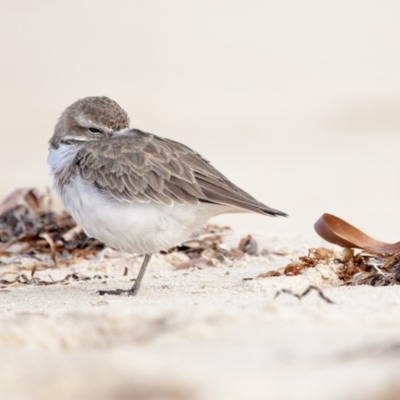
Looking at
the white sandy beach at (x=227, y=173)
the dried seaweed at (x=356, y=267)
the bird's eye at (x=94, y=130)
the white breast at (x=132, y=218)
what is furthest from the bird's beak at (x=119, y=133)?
the dried seaweed at (x=356, y=267)

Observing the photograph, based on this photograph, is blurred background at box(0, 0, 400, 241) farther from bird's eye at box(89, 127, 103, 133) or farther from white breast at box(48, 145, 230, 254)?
white breast at box(48, 145, 230, 254)

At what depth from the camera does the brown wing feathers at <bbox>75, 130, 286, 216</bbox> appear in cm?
551

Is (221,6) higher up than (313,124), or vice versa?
(221,6)

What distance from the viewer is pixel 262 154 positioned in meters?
12.2

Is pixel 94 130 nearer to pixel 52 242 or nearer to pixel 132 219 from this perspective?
pixel 132 219

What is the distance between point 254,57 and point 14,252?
463 inches

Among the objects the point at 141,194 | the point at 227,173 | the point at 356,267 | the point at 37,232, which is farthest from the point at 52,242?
the point at 227,173

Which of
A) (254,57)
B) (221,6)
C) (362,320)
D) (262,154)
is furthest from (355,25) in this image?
(362,320)

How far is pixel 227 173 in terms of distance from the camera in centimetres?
1119

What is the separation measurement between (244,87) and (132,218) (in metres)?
11.0

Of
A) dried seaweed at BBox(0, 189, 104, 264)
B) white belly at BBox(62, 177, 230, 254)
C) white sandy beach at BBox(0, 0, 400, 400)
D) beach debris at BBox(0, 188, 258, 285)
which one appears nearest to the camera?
white sandy beach at BBox(0, 0, 400, 400)

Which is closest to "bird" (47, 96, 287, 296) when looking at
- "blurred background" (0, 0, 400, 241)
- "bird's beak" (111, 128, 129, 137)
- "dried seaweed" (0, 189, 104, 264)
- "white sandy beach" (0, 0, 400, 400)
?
"bird's beak" (111, 128, 129, 137)

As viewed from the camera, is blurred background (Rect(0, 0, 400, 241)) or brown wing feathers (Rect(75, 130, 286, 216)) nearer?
brown wing feathers (Rect(75, 130, 286, 216))

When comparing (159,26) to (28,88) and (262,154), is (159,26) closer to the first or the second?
(28,88)
